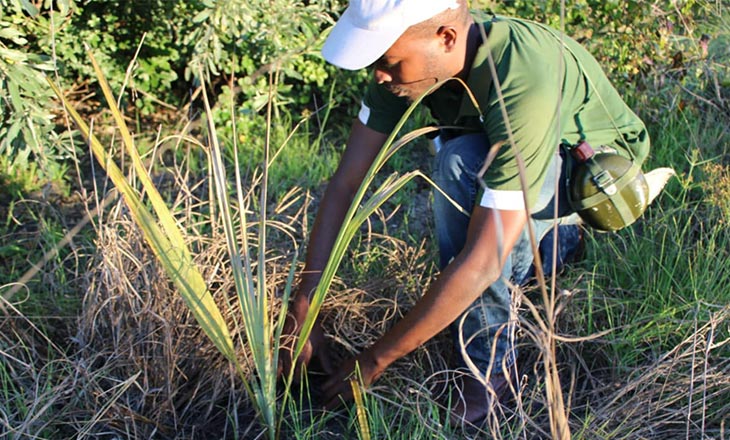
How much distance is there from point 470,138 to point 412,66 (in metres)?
0.31

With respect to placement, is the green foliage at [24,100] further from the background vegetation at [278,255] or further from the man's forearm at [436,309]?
the man's forearm at [436,309]

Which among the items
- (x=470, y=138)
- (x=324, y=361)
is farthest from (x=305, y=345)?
(x=470, y=138)

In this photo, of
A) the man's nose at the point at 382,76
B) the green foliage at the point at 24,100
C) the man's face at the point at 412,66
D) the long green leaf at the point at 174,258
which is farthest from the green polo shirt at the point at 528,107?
the green foliage at the point at 24,100

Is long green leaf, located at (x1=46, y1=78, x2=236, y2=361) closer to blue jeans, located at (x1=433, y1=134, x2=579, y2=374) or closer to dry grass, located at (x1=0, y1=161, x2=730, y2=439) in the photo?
dry grass, located at (x1=0, y1=161, x2=730, y2=439)

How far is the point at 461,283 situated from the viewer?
1839mm

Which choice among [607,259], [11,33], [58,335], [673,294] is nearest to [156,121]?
[11,33]

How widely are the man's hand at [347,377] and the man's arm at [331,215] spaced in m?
0.13

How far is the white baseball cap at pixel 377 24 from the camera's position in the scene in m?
1.79

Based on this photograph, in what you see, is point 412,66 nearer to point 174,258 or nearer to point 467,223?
point 467,223

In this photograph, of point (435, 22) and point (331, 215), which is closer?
point (435, 22)

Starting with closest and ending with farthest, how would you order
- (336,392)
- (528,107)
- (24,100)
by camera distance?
1. (528,107)
2. (336,392)
3. (24,100)

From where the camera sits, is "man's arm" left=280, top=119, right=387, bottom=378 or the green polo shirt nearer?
the green polo shirt

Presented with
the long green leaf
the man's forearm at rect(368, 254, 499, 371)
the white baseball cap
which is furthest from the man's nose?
the long green leaf

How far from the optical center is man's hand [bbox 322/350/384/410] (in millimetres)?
1981
